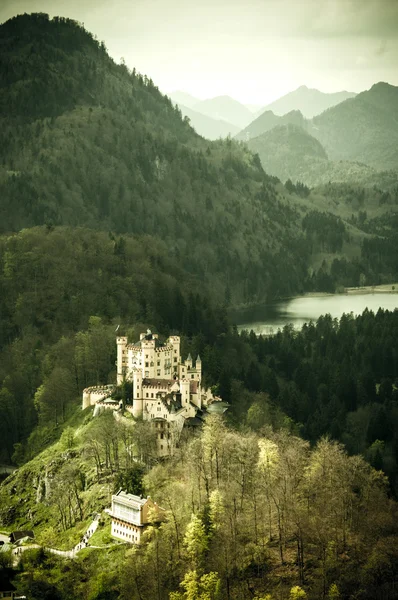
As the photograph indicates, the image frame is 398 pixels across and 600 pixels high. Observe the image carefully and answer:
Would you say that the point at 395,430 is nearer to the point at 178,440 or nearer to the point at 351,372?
the point at 351,372

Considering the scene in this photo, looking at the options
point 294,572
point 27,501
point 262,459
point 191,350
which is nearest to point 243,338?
point 191,350

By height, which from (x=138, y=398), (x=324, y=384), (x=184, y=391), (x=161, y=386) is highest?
(x=161, y=386)

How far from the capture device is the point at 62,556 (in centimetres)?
9294

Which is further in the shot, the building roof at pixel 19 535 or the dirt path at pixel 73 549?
the building roof at pixel 19 535

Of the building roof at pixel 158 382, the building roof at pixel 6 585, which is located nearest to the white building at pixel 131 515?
the building roof at pixel 6 585

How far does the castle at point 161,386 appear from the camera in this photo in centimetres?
10300

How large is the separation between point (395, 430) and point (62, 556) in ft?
206

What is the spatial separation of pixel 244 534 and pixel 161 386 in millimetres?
25291

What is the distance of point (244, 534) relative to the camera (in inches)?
3337

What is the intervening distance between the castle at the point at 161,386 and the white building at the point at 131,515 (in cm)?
998

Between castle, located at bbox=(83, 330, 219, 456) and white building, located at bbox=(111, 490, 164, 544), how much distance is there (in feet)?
32.8

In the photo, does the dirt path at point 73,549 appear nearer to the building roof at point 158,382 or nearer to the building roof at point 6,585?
the building roof at point 6,585

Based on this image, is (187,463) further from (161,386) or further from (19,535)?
(19,535)

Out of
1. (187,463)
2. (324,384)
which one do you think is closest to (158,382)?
(187,463)
